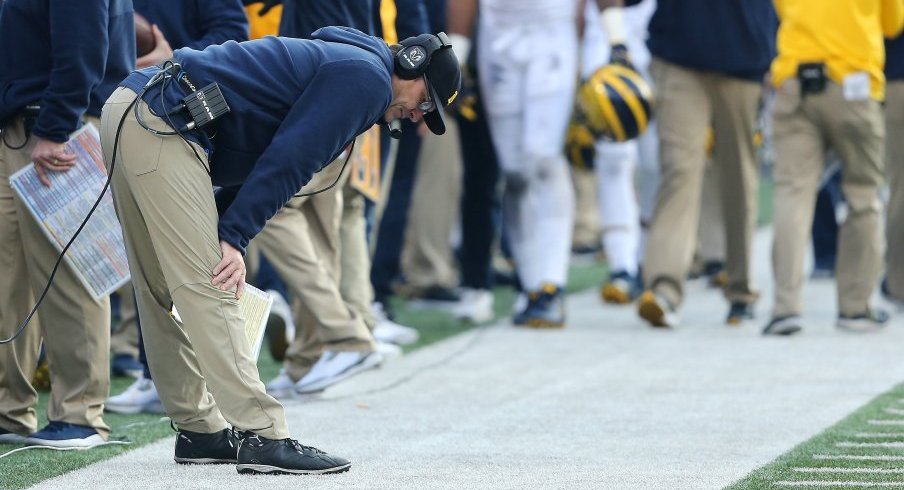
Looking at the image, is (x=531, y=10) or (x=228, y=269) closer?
(x=228, y=269)

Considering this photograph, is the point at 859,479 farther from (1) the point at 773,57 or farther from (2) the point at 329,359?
(1) the point at 773,57

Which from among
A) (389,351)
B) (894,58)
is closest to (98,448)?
(389,351)

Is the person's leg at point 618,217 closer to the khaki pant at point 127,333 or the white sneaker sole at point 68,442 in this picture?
the khaki pant at point 127,333

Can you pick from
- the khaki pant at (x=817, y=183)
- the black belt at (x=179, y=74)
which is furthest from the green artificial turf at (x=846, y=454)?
the khaki pant at (x=817, y=183)

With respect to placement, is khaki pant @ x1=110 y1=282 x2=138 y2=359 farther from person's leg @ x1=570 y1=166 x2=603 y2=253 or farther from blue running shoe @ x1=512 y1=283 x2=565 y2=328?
person's leg @ x1=570 y1=166 x2=603 y2=253

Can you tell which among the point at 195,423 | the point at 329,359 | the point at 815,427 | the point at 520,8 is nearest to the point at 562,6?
the point at 520,8

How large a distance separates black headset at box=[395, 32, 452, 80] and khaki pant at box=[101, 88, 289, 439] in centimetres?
60

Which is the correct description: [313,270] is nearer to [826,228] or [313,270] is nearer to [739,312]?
[739,312]

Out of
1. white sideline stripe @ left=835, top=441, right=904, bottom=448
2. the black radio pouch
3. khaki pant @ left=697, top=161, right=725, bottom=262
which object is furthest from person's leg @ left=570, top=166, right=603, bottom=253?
white sideline stripe @ left=835, top=441, right=904, bottom=448

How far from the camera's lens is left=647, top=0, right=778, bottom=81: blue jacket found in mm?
8453

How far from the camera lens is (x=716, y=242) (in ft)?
35.9

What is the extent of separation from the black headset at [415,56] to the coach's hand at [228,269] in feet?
2.20

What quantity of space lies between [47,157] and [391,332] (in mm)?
3229

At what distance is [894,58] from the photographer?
8609 mm
